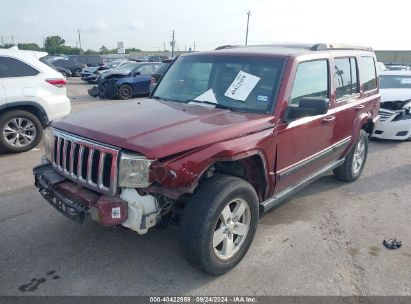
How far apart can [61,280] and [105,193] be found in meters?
0.89

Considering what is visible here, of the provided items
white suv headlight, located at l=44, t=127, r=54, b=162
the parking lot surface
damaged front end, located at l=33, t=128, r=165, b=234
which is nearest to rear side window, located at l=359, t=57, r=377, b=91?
the parking lot surface

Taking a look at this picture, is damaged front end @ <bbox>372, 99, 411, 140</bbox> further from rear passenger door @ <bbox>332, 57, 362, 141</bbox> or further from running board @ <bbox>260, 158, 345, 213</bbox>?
running board @ <bbox>260, 158, 345, 213</bbox>

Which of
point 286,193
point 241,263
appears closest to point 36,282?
point 241,263

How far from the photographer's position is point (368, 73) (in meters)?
5.43

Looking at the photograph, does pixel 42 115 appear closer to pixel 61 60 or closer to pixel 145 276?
pixel 145 276

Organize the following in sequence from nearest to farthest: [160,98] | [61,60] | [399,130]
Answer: [160,98]
[399,130]
[61,60]

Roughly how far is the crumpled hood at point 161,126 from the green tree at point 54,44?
88.2 meters

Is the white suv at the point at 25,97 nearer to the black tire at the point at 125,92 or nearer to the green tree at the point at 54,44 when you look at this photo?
the black tire at the point at 125,92

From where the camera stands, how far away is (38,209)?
430 cm

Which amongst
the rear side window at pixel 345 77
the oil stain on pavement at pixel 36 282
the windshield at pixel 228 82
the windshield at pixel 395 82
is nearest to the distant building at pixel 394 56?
the windshield at pixel 395 82

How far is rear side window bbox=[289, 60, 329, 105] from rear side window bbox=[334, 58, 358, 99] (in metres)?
0.30

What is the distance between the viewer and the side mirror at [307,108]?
3.26 meters

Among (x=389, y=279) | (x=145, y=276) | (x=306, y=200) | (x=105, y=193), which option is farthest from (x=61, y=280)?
(x=306, y=200)

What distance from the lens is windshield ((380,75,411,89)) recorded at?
9.34 m
